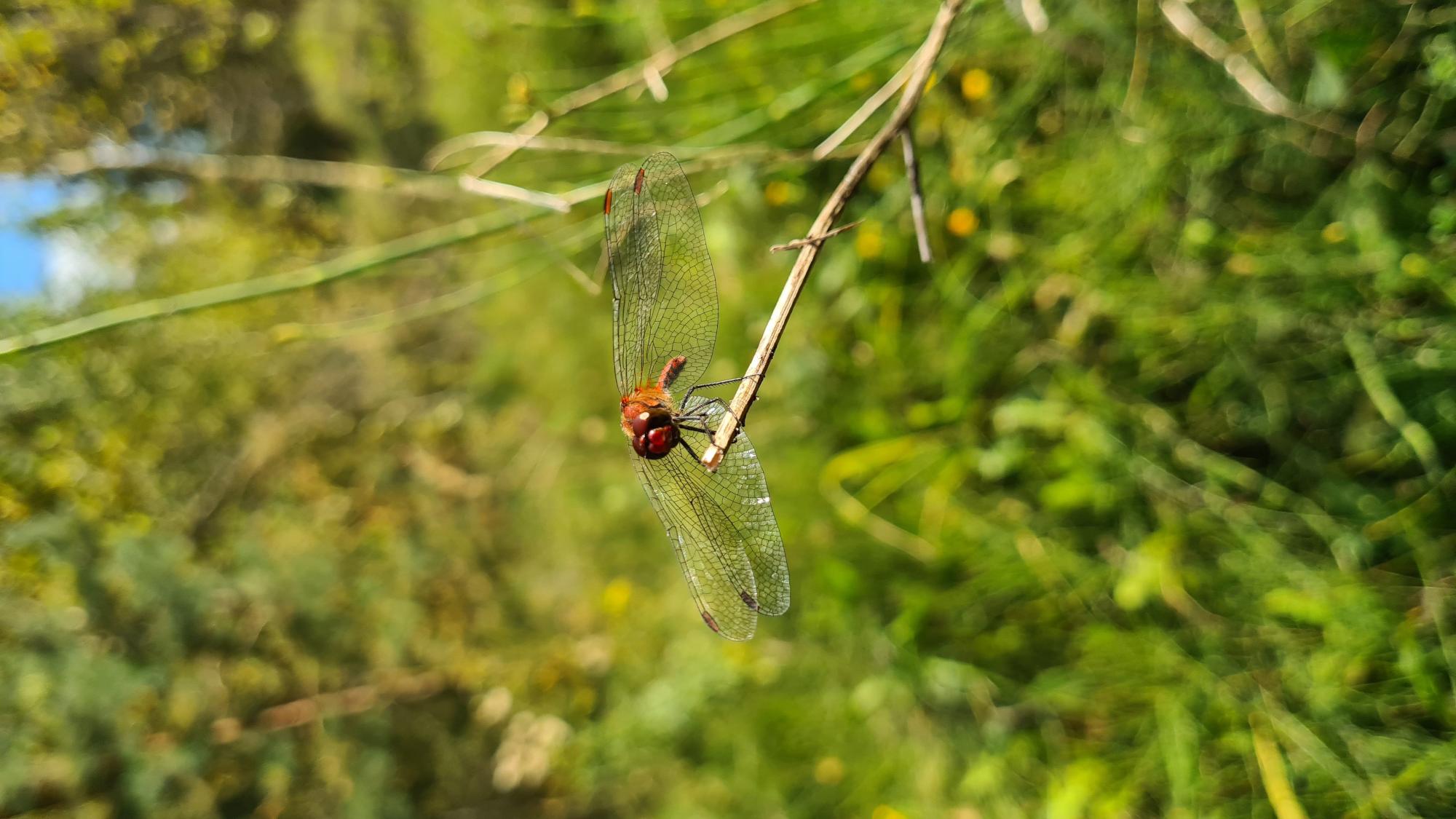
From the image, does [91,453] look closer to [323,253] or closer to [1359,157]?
[323,253]

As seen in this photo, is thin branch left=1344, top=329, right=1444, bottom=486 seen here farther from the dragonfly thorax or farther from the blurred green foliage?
the dragonfly thorax

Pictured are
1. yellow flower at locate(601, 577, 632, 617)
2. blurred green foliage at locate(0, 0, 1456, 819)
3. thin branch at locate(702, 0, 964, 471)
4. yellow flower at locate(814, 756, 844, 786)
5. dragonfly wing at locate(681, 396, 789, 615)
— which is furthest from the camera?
yellow flower at locate(601, 577, 632, 617)

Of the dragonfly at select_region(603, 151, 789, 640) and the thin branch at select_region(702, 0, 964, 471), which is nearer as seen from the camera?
the thin branch at select_region(702, 0, 964, 471)

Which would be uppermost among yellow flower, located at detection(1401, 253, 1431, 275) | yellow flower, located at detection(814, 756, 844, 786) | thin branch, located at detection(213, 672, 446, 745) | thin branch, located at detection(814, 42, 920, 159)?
thin branch, located at detection(814, 42, 920, 159)

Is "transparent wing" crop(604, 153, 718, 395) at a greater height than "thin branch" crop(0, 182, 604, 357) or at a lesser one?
lesser

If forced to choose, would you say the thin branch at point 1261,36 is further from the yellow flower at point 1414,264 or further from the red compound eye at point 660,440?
the red compound eye at point 660,440

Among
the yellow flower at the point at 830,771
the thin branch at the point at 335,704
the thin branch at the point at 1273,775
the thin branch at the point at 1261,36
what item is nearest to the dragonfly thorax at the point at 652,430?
the thin branch at the point at 1261,36

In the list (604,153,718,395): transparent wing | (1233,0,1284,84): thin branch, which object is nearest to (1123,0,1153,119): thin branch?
(1233,0,1284,84): thin branch

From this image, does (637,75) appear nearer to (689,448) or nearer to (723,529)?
(689,448)
